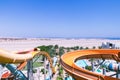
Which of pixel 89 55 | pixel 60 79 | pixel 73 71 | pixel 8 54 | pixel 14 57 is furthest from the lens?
pixel 60 79

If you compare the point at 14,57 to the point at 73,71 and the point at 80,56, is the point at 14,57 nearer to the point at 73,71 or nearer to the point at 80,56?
the point at 73,71

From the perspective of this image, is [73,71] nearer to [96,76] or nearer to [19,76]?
[96,76]

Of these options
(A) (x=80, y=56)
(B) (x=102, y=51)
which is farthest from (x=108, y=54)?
(A) (x=80, y=56)

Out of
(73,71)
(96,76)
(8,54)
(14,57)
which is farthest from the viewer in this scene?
(14,57)

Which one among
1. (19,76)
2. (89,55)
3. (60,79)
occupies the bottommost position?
(60,79)

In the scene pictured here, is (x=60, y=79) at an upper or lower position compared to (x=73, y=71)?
lower

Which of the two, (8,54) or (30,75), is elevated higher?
(8,54)

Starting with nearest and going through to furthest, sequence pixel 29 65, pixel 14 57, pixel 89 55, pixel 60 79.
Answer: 1. pixel 14 57
2. pixel 29 65
3. pixel 89 55
4. pixel 60 79

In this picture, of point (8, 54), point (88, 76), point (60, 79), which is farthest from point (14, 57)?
point (60, 79)

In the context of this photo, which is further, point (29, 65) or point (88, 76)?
point (29, 65)
